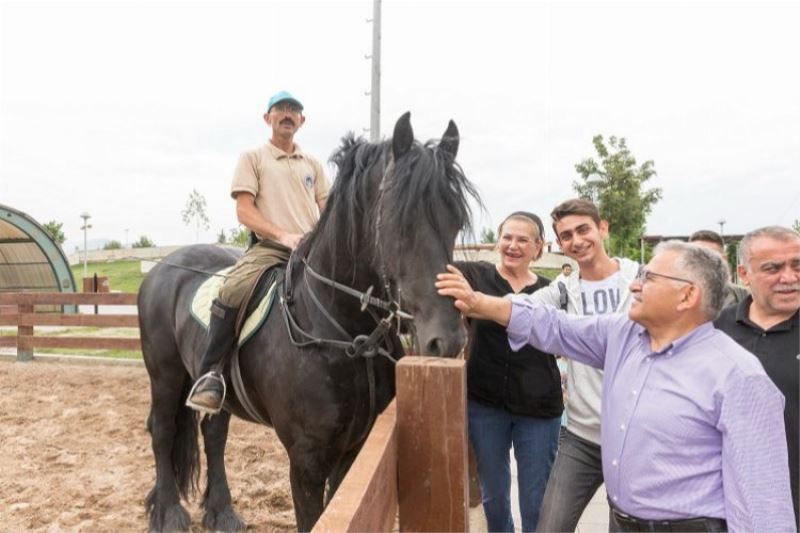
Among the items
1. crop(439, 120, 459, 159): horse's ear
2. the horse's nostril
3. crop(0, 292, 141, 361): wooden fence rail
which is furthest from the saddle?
crop(0, 292, 141, 361): wooden fence rail

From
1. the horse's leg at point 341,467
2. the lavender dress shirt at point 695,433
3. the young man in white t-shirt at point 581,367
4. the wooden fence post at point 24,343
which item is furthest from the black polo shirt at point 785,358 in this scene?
the wooden fence post at point 24,343

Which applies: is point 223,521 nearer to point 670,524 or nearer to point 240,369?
point 240,369

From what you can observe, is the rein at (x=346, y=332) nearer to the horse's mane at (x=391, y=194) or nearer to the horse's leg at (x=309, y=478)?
the horse's mane at (x=391, y=194)

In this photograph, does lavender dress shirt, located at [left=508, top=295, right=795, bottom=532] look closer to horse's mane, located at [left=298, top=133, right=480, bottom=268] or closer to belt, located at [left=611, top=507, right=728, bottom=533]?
belt, located at [left=611, top=507, right=728, bottom=533]

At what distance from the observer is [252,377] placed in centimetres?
308

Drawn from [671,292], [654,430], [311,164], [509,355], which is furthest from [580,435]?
[311,164]

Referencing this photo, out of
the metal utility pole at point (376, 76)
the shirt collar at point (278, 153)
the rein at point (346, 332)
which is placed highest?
the metal utility pole at point (376, 76)

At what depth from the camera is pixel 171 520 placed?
4.04 m

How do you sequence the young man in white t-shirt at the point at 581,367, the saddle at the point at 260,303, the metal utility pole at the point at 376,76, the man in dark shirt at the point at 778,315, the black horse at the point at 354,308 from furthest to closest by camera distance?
1. the metal utility pole at the point at 376,76
2. the saddle at the point at 260,303
3. the young man in white t-shirt at the point at 581,367
4. the man in dark shirt at the point at 778,315
5. the black horse at the point at 354,308

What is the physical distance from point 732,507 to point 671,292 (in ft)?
2.02

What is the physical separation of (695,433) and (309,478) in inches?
68.9

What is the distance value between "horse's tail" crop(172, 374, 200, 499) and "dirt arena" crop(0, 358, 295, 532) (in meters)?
0.21

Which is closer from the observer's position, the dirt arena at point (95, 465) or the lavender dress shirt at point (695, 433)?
the lavender dress shirt at point (695, 433)

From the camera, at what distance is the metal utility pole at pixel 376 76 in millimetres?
10094
